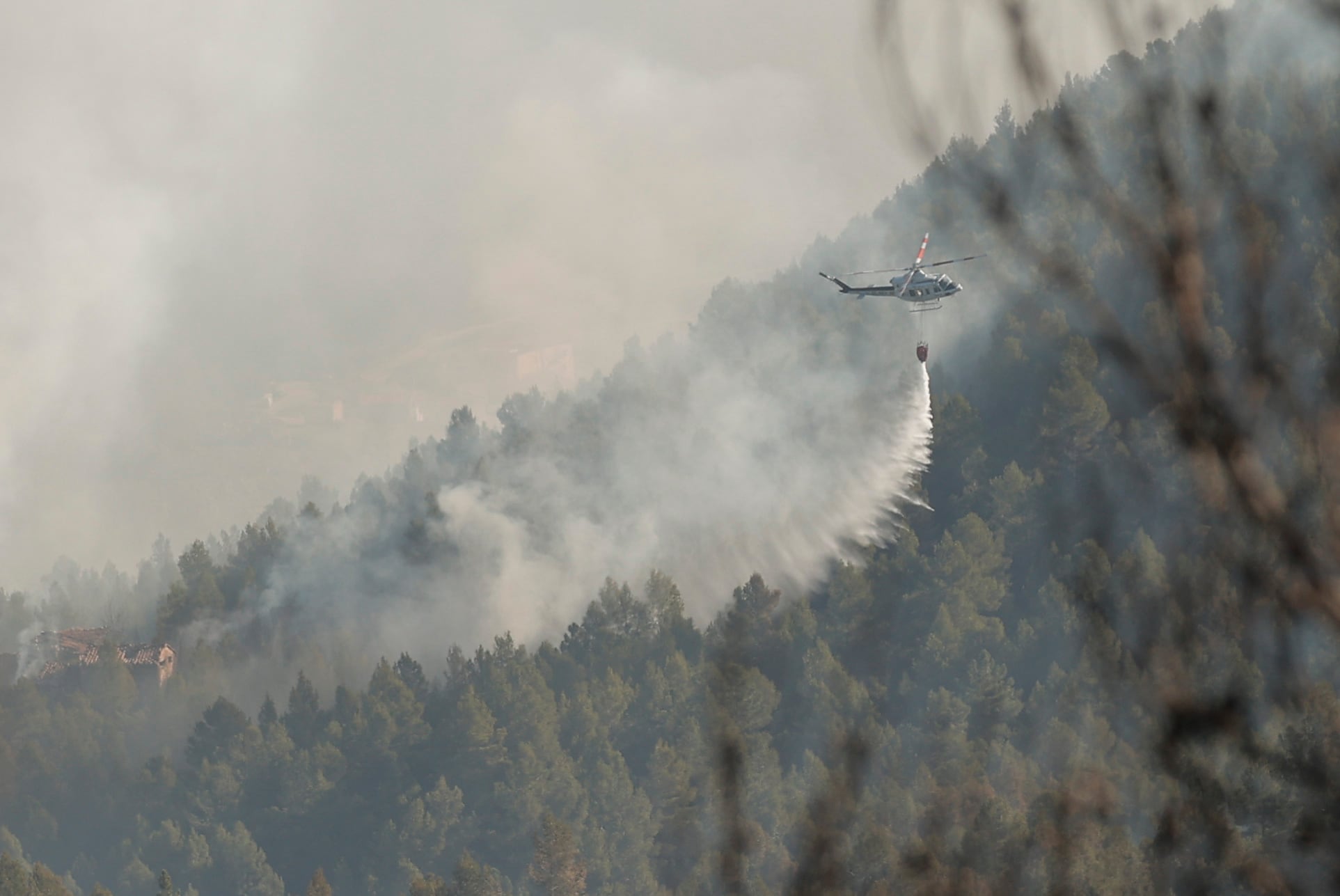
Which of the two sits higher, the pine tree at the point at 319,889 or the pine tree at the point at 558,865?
the pine tree at the point at 319,889

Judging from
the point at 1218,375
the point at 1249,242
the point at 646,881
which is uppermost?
the point at 1249,242

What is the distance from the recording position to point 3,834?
197 meters

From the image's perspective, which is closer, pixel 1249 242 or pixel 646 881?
pixel 1249 242

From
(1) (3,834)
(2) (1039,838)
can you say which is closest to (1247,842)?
(2) (1039,838)

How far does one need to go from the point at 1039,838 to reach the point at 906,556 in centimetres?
8306

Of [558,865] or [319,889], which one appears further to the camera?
[558,865]

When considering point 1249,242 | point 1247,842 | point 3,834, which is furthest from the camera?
point 3,834

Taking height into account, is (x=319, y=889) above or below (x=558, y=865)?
above

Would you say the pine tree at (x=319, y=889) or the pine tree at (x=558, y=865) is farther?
the pine tree at (x=558, y=865)

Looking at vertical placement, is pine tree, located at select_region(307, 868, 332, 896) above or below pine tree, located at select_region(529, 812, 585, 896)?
above

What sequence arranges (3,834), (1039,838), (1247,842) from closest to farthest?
(1247,842) → (1039,838) → (3,834)

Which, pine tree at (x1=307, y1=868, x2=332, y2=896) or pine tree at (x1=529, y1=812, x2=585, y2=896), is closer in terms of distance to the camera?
pine tree at (x1=307, y1=868, x2=332, y2=896)

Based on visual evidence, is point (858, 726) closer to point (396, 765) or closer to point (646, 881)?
point (646, 881)

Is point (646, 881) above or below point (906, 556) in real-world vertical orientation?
below
